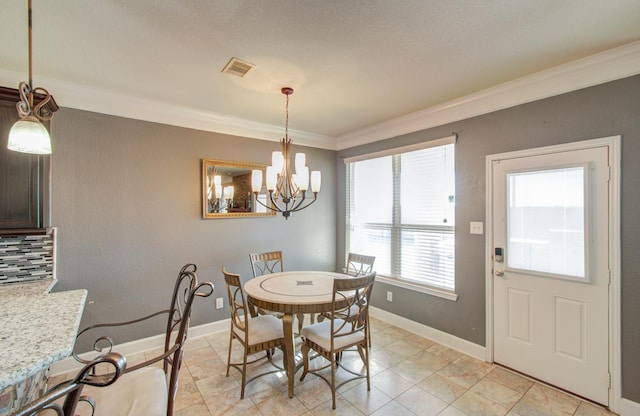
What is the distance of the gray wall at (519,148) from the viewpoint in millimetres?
1995

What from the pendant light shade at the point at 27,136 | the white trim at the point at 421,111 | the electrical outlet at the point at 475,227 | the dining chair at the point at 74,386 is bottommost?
the dining chair at the point at 74,386

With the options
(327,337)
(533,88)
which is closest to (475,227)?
(533,88)

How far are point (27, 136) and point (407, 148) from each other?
3244 mm

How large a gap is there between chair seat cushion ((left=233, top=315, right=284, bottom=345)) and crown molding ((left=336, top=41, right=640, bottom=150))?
8.58ft

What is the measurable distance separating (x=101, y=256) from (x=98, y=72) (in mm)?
Answer: 1654

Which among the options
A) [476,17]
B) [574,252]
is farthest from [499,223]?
[476,17]

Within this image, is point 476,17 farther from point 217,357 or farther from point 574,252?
point 217,357

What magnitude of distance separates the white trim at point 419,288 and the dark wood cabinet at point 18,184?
3392 mm

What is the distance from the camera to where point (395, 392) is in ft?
7.50

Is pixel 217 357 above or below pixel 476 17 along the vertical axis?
below

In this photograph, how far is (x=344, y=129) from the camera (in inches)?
156

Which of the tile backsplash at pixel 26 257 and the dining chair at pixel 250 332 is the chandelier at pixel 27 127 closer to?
the tile backsplash at pixel 26 257

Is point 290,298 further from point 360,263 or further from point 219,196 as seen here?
point 219,196

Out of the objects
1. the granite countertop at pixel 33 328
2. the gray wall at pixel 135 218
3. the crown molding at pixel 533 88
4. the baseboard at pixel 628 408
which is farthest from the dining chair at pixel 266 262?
the baseboard at pixel 628 408
